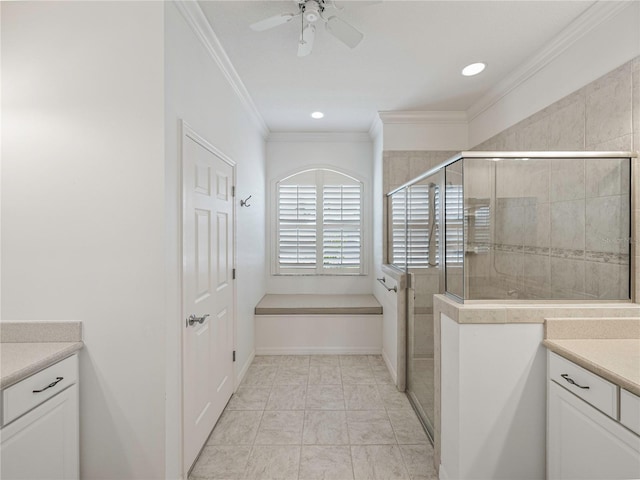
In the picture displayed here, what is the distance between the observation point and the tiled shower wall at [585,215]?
1729 mm

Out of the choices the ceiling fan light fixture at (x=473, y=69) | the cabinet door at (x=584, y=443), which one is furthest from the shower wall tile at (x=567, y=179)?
the ceiling fan light fixture at (x=473, y=69)

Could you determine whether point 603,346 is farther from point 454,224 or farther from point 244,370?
point 244,370

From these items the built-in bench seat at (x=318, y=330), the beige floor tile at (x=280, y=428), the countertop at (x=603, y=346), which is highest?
the countertop at (x=603, y=346)

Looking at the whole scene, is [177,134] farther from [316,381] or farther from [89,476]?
[316,381]

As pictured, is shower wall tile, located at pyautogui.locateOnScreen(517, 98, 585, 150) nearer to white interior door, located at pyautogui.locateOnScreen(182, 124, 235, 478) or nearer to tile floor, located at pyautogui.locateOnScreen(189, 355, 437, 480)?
tile floor, located at pyautogui.locateOnScreen(189, 355, 437, 480)

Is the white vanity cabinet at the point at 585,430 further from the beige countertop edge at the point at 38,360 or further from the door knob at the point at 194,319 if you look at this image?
the beige countertop edge at the point at 38,360

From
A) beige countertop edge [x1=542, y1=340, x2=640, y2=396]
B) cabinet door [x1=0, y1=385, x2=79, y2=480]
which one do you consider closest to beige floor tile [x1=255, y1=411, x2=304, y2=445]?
cabinet door [x1=0, y1=385, x2=79, y2=480]

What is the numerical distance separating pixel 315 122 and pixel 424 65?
5.36 ft

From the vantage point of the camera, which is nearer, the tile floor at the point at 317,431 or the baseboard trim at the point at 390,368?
the tile floor at the point at 317,431

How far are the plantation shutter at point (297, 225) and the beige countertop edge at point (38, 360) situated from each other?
2990mm

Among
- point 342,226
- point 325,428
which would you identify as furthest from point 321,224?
point 325,428

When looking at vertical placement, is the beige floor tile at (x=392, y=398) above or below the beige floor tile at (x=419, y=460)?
above

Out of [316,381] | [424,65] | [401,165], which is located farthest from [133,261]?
[401,165]

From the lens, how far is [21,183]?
62.1 inches
